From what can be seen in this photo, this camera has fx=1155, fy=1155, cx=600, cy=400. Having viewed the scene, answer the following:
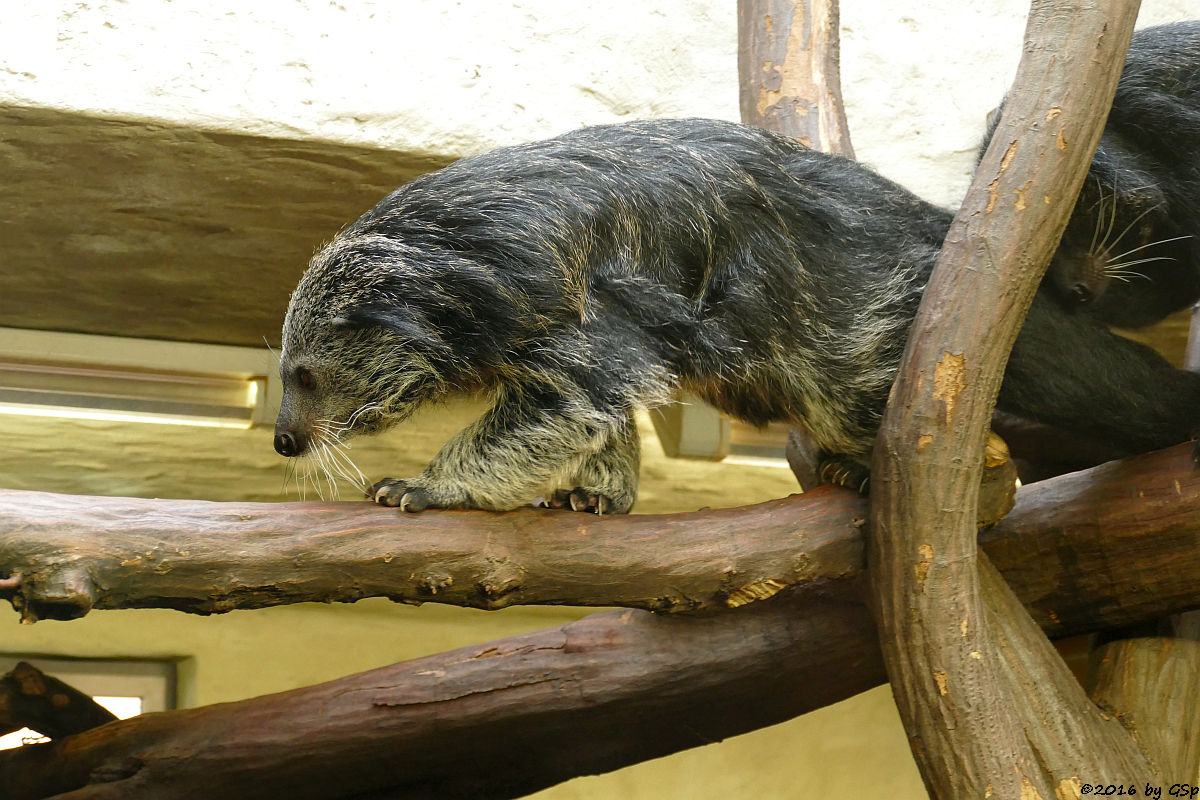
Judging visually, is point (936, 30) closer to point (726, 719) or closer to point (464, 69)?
point (464, 69)

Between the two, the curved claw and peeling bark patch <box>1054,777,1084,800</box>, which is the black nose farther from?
peeling bark patch <box>1054,777,1084,800</box>

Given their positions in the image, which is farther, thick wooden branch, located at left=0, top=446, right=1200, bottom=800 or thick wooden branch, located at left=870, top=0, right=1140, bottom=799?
thick wooden branch, located at left=0, top=446, right=1200, bottom=800

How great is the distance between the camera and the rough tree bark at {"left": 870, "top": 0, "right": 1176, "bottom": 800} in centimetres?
174

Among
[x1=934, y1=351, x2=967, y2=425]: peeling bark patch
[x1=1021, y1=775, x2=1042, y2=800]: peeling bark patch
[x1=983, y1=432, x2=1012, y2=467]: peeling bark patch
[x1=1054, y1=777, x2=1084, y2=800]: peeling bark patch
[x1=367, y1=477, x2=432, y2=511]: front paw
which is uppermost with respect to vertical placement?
[x1=934, y1=351, x2=967, y2=425]: peeling bark patch

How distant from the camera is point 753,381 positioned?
7.30 ft

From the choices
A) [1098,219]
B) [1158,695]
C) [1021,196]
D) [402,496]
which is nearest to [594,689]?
[402,496]

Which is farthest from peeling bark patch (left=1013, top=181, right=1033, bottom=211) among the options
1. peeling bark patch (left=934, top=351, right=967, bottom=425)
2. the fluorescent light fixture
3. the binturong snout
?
the fluorescent light fixture

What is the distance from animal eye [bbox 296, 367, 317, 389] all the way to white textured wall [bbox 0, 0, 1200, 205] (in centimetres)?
64

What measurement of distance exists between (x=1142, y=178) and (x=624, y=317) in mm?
1032

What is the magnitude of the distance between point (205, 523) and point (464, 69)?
142 centimetres

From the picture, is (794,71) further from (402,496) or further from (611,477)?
(402,496)

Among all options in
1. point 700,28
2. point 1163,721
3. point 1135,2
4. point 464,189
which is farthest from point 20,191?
point 1163,721

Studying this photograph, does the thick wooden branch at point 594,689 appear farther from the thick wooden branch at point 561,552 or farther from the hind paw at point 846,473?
the hind paw at point 846,473

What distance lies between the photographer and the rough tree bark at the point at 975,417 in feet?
5.71
